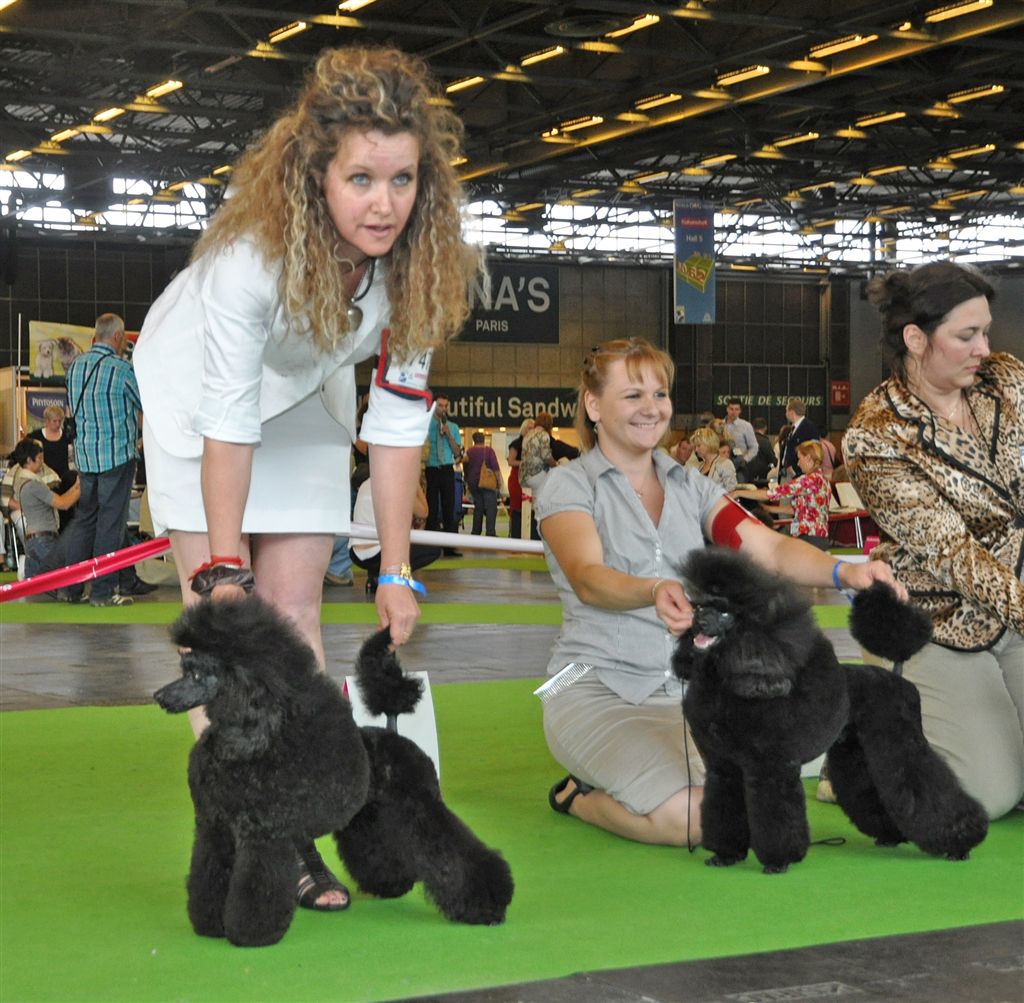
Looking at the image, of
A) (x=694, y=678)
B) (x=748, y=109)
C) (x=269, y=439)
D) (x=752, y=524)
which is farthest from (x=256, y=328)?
(x=748, y=109)

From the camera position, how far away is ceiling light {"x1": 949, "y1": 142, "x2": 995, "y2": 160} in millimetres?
25922

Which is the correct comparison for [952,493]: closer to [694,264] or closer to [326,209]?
[326,209]

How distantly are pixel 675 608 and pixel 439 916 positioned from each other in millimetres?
674

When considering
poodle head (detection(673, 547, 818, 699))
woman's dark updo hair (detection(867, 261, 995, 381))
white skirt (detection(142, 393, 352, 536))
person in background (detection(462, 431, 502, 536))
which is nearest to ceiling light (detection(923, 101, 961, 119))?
person in background (detection(462, 431, 502, 536))

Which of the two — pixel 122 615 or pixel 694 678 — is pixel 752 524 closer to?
pixel 694 678

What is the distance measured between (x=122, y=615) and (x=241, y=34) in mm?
10813

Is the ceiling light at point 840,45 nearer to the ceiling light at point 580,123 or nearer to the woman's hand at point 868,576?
the ceiling light at point 580,123

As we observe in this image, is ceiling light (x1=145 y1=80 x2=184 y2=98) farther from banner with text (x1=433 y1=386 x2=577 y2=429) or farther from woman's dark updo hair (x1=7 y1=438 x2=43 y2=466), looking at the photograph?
banner with text (x1=433 y1=386 x2=577 y2=429)

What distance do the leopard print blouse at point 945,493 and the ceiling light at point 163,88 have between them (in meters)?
18.0

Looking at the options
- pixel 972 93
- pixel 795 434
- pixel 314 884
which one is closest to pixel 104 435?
pixel 314 884

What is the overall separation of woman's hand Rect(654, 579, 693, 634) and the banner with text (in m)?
29.5

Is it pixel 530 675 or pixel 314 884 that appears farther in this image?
pixel 530 675

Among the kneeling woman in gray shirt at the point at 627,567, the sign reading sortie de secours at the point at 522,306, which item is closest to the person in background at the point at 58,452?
the kneeling woman in gray shirt at the point at 627,567

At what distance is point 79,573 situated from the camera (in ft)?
15.7
